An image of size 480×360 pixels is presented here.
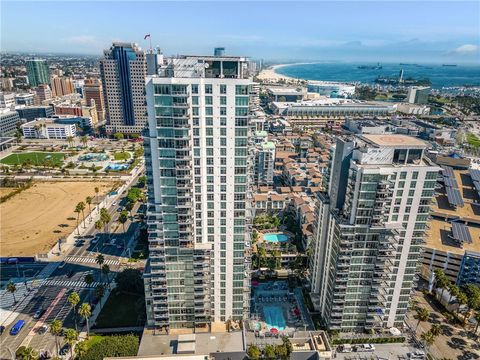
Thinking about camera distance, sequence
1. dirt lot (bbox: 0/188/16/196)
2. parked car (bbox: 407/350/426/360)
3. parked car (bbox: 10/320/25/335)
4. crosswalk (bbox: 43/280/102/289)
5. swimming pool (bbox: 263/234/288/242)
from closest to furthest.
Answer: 1. parked car (bbox: 407/350/426/360)
2. parked car (bbox: 10/320/25/335)
3. crosswalk (bbox: 43/280/102/289)
4. swimming pool (bbox: 263/234/288/242)
5. dirt lot (bbox: 0/188/16/196)

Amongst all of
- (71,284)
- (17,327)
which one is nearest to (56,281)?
(71,284)

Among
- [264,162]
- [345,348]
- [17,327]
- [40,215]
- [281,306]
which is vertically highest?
[264,162]

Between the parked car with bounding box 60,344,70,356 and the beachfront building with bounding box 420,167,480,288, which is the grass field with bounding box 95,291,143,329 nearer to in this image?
the parked car with bounding box 60,344,70,356

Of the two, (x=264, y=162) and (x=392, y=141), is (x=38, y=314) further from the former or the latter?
(x=264, y=162)

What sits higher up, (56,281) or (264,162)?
(264,162)

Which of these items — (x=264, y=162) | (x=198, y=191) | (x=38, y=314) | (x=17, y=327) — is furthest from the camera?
(x=264, y=162)

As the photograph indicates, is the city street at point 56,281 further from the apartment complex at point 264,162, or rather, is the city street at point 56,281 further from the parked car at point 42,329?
the apartment complex at point 264,162

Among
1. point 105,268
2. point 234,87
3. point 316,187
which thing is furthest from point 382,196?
point 316,187

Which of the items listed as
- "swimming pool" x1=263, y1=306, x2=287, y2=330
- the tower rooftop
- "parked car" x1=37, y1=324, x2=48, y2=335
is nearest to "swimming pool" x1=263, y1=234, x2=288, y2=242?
"swimming pool" x1=263, y1=306, x2=287, y2=330
